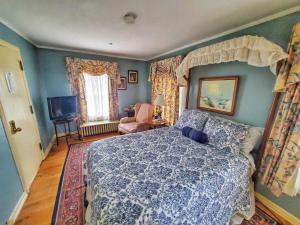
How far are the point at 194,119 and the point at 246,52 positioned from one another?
1.19 meters

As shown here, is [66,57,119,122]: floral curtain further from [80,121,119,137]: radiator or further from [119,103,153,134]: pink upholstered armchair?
[119,103,153,134]: pink upholstered armchair

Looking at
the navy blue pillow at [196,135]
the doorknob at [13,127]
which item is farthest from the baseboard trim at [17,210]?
the navy blue pillow at [196,135]

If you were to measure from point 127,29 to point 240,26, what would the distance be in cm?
167

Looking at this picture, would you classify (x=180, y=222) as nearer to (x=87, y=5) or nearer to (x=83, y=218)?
(x=83, y=218)

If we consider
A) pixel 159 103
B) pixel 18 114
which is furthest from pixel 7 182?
pixel 159 103

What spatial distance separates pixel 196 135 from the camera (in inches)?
80.0

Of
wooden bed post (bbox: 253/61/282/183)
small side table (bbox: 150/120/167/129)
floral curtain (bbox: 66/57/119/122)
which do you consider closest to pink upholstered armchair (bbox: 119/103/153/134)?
small side table (bbox: 150/120/167/129)

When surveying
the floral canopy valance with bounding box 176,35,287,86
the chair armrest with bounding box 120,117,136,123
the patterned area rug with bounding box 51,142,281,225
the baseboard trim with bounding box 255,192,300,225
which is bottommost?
the patterned area rug with bounding box 51,142,281,225

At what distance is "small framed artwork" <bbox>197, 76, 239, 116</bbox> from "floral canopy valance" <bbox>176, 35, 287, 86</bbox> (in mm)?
346

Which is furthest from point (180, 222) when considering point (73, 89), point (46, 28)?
point (73, 89)

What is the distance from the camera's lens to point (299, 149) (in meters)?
1.38

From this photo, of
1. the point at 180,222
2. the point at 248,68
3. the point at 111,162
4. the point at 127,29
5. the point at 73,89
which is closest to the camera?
the point at 180,222

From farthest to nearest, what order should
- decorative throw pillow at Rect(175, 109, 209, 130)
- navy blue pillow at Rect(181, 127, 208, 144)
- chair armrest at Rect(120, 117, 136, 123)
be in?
chair armrest at Rect(120, 117, 136, 123) → decorative throw pillow at Rect(175, 109, 209, 130) → navy blue pillow at Rect(181, 127, 208, 144)

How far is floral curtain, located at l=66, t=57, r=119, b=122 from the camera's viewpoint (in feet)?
11.4
